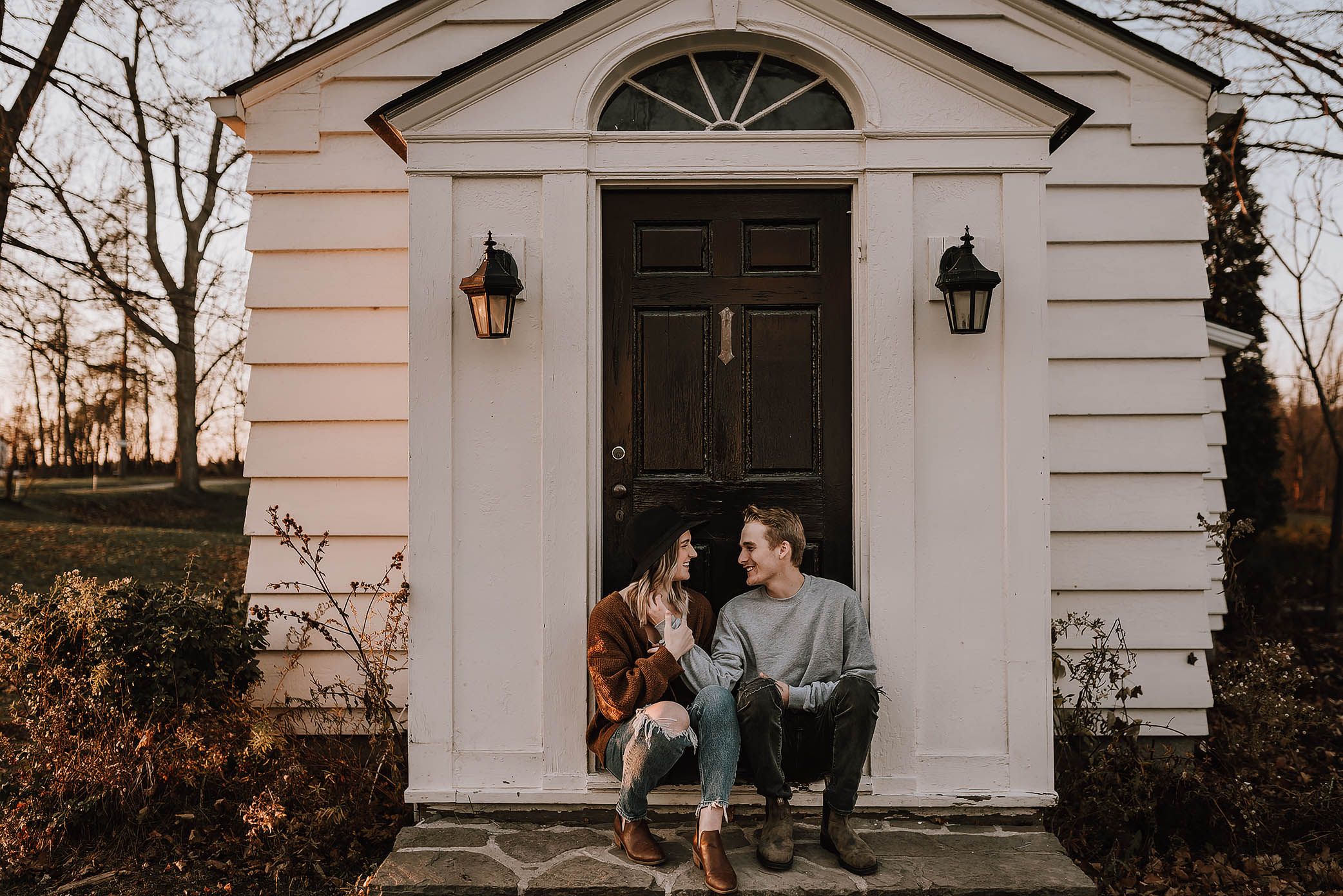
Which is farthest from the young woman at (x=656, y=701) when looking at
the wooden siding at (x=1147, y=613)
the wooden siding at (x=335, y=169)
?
the wooden siding at (x=335, y=169)

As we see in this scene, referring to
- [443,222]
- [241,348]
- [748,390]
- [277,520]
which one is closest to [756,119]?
[748,390]

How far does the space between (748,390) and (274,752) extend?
8.89 feet

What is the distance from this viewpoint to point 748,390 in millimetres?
3564

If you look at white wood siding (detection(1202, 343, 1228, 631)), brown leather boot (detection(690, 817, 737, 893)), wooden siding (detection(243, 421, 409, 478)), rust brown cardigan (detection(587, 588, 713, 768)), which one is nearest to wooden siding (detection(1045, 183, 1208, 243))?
white wood siding (detection(1202, 343, 1228, 631))

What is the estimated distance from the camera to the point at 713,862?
111 inches

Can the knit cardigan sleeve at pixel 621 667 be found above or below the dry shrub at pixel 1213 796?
above

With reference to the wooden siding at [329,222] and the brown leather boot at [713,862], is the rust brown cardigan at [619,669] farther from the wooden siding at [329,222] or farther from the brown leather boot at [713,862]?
the wooden siding at [329,222]

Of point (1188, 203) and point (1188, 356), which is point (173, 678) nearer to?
point (1188, 356)

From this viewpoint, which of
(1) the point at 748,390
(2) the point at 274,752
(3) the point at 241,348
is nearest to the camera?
(1) the point at 748,390

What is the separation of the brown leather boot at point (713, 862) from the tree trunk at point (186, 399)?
28.6ft

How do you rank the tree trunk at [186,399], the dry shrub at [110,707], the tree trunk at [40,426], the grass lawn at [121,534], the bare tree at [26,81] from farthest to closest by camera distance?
the tree trunk at [40,426]
the tree trunk at [186,399]
the grass lawn at [121,534]
the bare tree at [26,81]
the dry shrub at [110,707]

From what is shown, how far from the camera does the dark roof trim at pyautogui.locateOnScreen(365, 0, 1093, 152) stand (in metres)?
3.34

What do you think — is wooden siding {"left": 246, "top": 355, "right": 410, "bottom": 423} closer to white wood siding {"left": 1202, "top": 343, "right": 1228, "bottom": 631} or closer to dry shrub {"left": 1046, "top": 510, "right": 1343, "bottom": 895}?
dry shrub {"left": 1046, "top": 510, "right": 1343, "bottom": 895}

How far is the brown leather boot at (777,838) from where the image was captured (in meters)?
2.93
